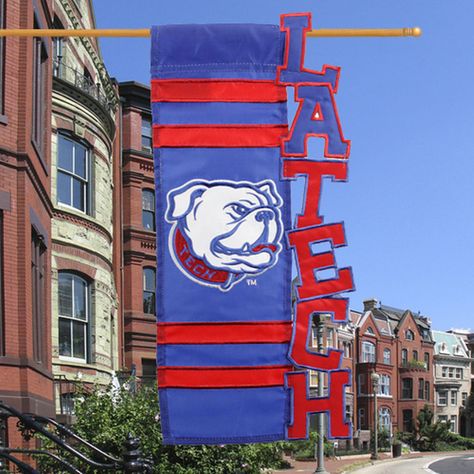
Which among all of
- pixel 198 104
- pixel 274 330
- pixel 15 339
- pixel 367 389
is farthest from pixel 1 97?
pixel 367 389

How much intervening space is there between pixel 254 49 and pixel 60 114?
1405 centimetres

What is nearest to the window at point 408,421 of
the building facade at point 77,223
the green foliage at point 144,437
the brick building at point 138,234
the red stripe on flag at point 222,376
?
the brick building at point 138,234

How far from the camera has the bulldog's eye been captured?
23.2 feet

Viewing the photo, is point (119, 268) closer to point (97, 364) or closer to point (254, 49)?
point (97, 364)

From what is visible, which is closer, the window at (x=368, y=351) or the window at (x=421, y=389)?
the window at (x=368, y=351)

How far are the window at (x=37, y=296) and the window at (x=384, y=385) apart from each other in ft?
202

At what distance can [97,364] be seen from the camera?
2106 cm

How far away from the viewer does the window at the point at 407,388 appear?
255 ft

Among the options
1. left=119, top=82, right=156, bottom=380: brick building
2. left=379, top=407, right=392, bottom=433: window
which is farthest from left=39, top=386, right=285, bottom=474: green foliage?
left=379, top=407, right=392, bottom=433: window

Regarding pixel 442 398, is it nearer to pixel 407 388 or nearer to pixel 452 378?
pixel 452 378

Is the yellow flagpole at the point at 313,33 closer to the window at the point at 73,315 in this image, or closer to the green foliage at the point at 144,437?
the green foliage at the point at 144,437

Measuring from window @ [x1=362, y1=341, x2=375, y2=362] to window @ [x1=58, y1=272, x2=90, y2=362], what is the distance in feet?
180

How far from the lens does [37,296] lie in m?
15.4

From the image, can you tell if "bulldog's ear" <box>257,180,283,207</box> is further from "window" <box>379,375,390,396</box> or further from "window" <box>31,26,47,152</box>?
"window" <box>379,375,390,396</box>
